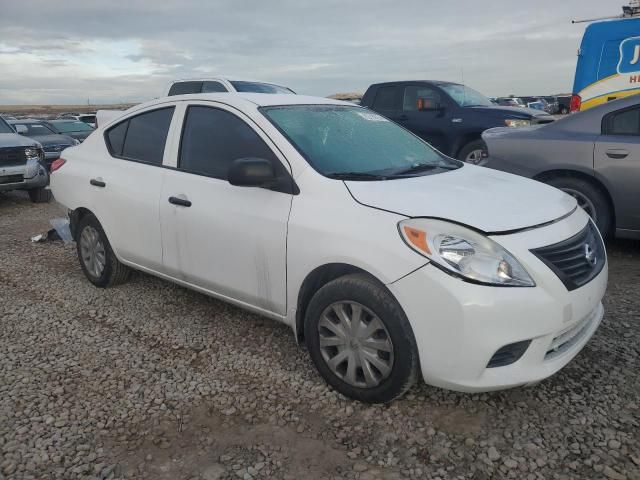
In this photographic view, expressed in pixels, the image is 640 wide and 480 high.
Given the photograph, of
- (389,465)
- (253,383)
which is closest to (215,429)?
(253,383)

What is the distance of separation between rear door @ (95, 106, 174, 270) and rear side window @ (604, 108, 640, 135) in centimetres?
410

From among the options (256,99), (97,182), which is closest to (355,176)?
(256,99)

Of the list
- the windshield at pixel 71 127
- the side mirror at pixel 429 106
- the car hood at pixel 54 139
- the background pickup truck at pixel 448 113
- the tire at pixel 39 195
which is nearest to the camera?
the background pickup truck at pixel 448 113

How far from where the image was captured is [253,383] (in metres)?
3.22

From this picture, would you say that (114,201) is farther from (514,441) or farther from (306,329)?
(514,441)

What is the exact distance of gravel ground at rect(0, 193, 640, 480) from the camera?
2494 millimetres

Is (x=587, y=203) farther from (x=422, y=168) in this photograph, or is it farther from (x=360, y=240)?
(x=360, y=240)

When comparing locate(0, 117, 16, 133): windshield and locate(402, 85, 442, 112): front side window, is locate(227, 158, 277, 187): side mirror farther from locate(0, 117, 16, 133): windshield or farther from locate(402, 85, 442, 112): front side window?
locate(0, 117, 16, 133): windshield

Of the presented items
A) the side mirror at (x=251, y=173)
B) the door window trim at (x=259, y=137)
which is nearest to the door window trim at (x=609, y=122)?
the door window trim at (x=259, y=137)

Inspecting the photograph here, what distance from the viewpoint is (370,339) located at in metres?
2.80

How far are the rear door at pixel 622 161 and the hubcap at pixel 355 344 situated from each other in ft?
11.7

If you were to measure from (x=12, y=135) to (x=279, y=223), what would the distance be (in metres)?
8.89

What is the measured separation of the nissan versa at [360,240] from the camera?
8.41 ft

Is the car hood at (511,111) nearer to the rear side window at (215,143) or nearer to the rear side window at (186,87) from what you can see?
the rear side window at (186,87)
